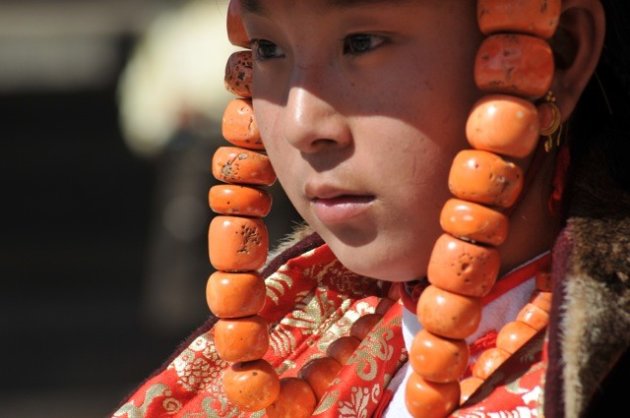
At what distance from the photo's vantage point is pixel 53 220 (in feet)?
23.8

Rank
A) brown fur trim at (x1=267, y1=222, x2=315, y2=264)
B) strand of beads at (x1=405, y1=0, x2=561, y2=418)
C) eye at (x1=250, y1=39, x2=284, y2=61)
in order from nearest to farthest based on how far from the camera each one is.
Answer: strand of beads at (x1=405, y1=0, x2=561, y2=418) < eye at (x1=250, y1=39, x2=284, y2=61) < brown fur trim at (x1=267, y1=222, x2=315, y2=264)

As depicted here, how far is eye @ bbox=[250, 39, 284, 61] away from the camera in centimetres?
181

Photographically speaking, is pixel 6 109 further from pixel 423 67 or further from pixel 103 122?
pixel 423 67

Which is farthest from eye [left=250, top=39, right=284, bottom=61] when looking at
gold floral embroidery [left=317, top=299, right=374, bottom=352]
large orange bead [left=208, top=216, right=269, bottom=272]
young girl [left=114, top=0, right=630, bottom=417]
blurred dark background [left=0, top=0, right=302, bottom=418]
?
blurred dark background [left=0, top=0, right=302, bottom=418]

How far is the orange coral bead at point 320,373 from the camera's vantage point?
196 cm

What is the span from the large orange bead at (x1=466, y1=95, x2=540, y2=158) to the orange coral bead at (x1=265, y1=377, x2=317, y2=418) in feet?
→ 1.69

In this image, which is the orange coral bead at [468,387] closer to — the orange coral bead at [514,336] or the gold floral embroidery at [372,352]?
the orange coral bead at [514,336]

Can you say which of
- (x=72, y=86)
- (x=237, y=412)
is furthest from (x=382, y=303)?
(x=72, y=86)

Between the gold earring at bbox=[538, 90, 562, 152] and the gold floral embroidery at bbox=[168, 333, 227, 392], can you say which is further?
the gold floral embroidery at bbox=[168, 333, 227, 392]

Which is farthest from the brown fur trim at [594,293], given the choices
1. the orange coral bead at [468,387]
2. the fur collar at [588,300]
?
the orange coral bead at [468,387]

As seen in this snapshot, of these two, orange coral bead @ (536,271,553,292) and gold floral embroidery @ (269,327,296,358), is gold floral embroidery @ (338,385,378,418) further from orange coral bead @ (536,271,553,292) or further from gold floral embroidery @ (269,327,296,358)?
orange coral bead @ (536,271,553,292)

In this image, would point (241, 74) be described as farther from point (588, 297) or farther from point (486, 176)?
point (588, 297)

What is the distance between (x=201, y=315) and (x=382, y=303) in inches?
192

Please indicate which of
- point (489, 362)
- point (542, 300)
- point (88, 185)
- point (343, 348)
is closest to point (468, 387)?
point (489, 362)
